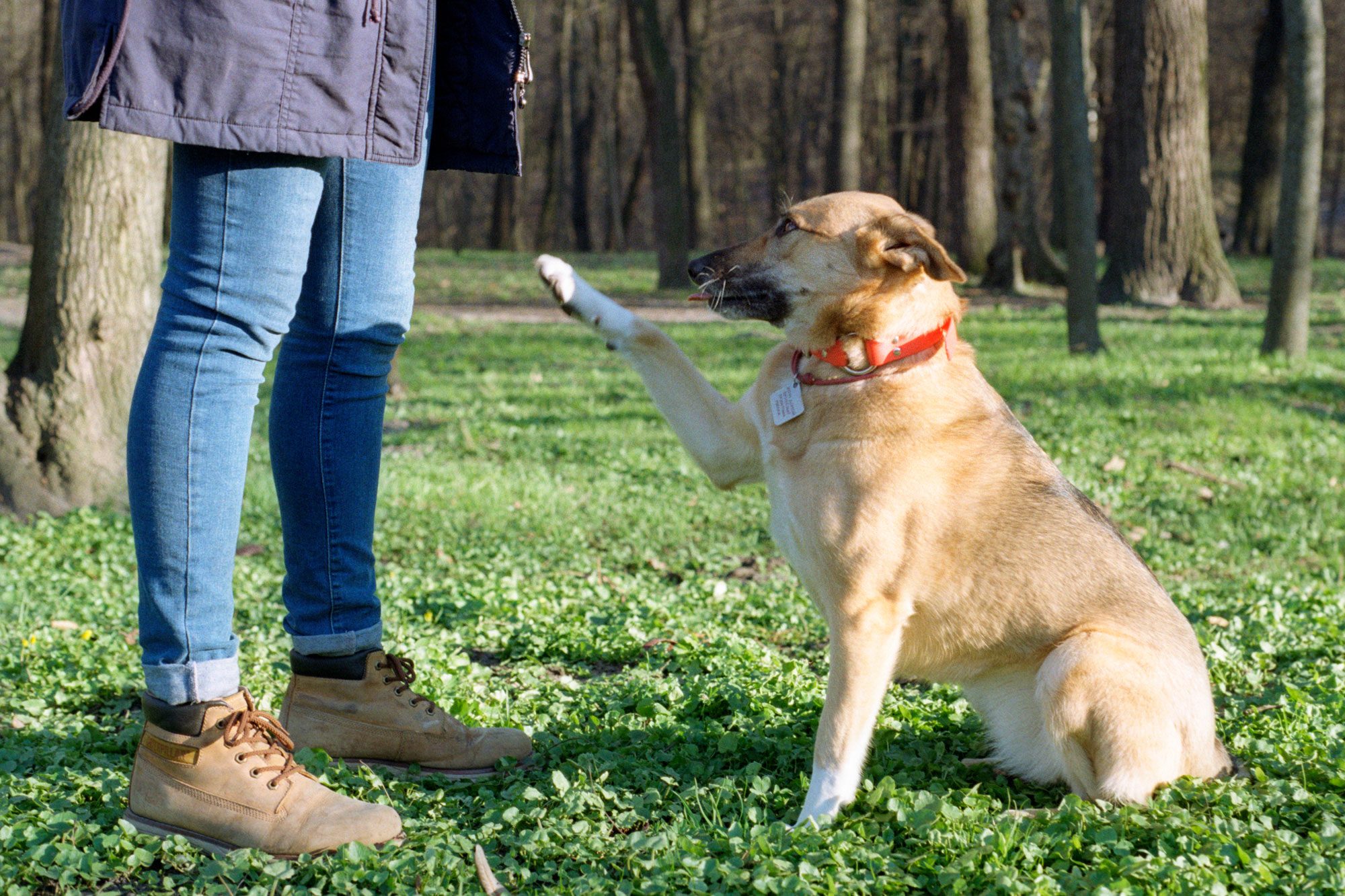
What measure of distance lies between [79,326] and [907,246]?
447 cm

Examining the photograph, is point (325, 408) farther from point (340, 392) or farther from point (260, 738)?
point (260, 738)

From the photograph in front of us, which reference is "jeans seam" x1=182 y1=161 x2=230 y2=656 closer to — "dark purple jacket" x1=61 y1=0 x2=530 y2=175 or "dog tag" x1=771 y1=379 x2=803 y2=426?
"dark purple jacket" x1=61 y1=0 x2=530 y2=175

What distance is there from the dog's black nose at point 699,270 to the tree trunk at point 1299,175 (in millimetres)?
8093

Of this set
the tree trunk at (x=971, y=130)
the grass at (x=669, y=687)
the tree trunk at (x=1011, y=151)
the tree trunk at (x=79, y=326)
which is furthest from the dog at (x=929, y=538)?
the tree trunk at (x=971, y=130)

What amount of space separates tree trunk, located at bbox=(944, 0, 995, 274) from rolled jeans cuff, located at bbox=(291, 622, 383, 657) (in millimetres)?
14463

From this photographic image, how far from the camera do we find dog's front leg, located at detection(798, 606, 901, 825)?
9.05ft

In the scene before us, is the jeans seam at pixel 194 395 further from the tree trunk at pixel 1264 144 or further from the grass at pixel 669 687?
the tree trunk at pixel 1264 144

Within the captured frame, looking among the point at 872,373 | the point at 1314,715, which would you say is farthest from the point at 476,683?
the point at 1314,715

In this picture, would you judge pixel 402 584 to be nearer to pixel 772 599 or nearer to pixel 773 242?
pixel 772 599

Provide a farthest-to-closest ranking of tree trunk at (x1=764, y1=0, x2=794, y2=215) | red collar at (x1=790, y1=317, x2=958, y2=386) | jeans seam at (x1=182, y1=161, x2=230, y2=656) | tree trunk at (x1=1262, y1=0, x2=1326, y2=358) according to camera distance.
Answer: tree trunk at (x1=764, y1=0, x2=794, y2=215) → tree trunk at (x1=1262, y1=0, x2=1326, y2=358) → red collar at (x1=790, y1=317, x2=958, y2=386) → jeans seam at (x1=182, y1=161, x2=230, y2=656)

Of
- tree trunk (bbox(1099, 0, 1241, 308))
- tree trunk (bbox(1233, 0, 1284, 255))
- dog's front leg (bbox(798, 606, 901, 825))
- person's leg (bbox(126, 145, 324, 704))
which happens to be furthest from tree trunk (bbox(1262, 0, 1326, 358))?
tree trunk (bbox(1233, 0, 1284, 255))

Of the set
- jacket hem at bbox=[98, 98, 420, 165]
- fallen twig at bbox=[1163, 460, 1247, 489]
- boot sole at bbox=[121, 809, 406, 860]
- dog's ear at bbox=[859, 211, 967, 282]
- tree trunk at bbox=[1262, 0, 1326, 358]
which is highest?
tree trunk at bbox=[1262, 0, 1326, 358]

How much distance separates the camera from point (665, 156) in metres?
17.0

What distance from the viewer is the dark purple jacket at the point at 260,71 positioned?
84.4 inches
